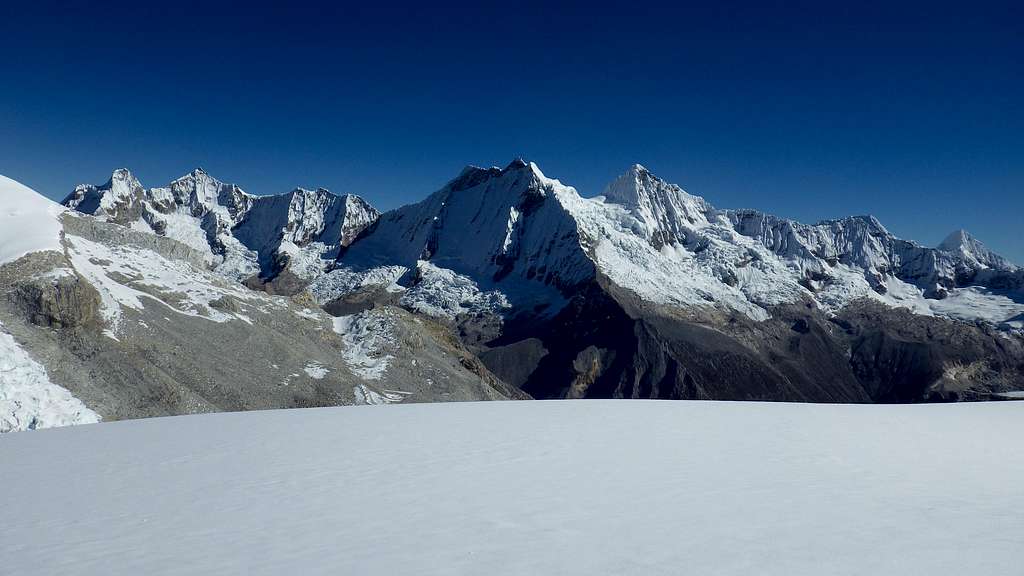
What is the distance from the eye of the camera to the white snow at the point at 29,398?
5747cm

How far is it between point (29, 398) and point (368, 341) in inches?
2567

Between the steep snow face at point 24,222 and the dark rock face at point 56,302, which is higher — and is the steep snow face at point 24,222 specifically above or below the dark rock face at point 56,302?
above

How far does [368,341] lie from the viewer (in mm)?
122938

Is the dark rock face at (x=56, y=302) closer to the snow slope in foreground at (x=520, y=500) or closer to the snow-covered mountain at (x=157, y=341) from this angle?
the snow-covered mountain at (x=157, y=341)

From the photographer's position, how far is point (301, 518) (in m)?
12.0

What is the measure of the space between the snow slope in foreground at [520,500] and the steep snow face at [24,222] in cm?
7986

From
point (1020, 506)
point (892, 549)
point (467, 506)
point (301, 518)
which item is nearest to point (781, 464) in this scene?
point (1020, 506)

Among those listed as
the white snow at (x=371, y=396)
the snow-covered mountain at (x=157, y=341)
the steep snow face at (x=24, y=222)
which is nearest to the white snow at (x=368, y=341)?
the snow-covered mountain at (x=157, y=341)

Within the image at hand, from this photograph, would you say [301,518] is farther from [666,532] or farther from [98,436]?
[98,436]

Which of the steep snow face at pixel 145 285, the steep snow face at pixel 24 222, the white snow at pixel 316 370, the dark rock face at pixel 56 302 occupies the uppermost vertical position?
the steep snow face at pixel 24 222

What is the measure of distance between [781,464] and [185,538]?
1398 centimetres

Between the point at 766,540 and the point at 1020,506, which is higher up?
the point at 1020,506

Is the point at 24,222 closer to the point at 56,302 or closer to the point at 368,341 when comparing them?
the point at 56,302

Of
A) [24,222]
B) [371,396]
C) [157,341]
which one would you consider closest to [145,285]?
[24,222]
